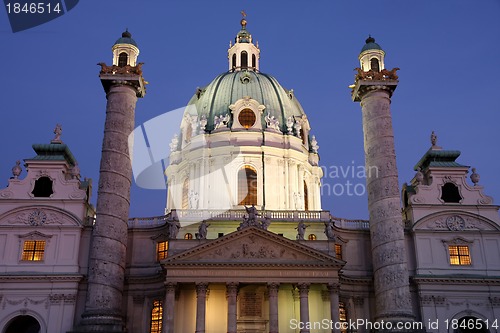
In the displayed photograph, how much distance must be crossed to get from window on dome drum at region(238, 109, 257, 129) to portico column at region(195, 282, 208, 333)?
2081cm

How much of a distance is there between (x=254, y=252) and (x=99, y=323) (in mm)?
11148

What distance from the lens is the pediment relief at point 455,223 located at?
44.4 metres

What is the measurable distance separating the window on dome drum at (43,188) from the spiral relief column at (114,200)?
521 cm

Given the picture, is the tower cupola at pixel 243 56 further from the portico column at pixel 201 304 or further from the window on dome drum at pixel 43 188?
the portico column at pixel 201 304

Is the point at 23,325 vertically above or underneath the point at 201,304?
underneath

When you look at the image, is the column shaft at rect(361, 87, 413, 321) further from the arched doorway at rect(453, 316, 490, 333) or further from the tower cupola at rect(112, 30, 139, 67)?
the tower cupola at rect(112, 30, 139, 67)

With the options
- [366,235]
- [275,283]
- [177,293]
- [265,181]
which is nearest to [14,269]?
[177,293]

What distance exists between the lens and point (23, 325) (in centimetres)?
4409

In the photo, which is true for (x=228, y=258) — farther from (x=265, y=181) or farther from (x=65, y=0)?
(x=65, y=0)

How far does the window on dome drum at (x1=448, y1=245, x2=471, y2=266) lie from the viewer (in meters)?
43.9

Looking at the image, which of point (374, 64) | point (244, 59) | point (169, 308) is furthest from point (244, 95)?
point (169, 308)

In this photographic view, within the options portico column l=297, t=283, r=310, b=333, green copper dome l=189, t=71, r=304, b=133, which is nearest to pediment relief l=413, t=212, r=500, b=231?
portico column l=297, t=283, r=310, b=333

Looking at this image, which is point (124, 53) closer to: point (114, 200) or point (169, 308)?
point (114, 200)

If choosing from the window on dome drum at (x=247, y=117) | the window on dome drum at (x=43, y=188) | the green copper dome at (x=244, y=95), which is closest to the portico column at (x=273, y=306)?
the window on dome drum at (x=43, y=188)
